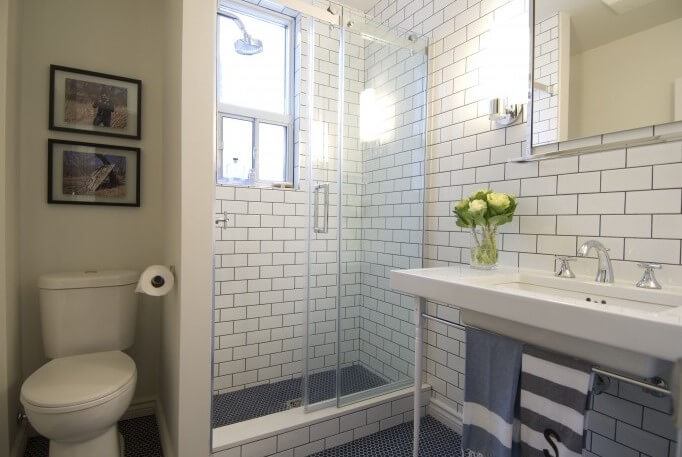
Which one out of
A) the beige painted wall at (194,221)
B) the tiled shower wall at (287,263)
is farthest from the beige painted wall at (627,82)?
the beige painted wall at (194,221)

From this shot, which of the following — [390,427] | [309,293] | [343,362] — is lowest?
[390,427]

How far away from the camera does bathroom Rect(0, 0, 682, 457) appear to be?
1.31 m

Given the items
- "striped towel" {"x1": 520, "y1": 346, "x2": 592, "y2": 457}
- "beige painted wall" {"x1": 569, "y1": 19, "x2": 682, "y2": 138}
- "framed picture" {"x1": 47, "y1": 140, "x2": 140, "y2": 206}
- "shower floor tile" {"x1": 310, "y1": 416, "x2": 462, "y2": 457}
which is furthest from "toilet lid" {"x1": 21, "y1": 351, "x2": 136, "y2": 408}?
"beige painted wall" {"x1": 569, "y1": 19, "x2": 682, "y2": 138}

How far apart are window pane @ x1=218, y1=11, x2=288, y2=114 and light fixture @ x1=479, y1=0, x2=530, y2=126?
1447mm

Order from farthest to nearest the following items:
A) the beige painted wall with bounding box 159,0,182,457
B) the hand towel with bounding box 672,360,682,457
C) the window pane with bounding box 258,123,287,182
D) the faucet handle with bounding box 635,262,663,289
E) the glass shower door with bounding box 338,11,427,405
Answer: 1. the window pane with bounding box 258,123,287,182
2. the glass shower door with bounding box 338,11,427,405
3. the beige painted wall with bounding box 159,0,182,457
4. the faucet handle with bounding box 635,262,663,289
5. the hand towel with bounding box 672,360,682,457

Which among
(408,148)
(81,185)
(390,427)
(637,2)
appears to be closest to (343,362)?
(390,427)

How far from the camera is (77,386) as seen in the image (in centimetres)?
151

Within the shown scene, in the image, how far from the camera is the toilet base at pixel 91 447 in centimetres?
155

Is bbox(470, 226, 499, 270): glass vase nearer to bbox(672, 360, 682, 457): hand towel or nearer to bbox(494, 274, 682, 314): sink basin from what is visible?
bbox(494, 274, 682, 314): sink basin

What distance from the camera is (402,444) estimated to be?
194cm

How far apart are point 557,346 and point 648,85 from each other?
3.28 ft

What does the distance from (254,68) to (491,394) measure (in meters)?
2.47

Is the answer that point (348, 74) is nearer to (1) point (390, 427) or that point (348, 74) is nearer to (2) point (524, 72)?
(2) point (524, 72)

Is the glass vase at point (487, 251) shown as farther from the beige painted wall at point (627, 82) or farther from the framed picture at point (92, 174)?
the framed picture at point (92, 174)
